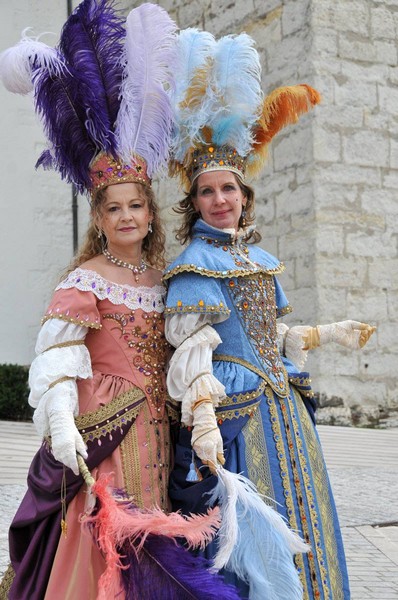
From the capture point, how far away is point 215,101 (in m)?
2.88

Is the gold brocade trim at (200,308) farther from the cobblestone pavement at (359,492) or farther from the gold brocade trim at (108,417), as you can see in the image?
the cobblestone pavement at (359,492)

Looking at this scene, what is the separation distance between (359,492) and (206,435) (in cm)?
280

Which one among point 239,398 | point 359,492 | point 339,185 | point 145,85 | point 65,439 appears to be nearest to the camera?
point 65,439

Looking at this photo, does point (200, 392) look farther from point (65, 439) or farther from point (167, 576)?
point (167, 576)

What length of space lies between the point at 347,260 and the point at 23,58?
5295 millimetres

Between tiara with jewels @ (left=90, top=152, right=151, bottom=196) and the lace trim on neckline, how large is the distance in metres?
0.28

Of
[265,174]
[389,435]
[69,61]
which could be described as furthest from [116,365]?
[265,174]

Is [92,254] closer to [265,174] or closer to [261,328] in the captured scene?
[261,328]

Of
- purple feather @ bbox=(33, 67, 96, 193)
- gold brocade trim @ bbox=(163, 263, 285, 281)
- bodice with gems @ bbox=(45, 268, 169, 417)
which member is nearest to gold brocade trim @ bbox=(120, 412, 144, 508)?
bodice with gems @ bbox=(45, 268, 169, 417)

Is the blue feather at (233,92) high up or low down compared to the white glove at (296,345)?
up

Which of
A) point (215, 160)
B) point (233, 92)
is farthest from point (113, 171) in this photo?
point (233, 92)

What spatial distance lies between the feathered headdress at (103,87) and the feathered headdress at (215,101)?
0.06 meters

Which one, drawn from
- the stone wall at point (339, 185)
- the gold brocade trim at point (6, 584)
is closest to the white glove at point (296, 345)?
the gold brocade trim at point (6, 584)

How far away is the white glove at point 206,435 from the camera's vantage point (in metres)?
2.54
